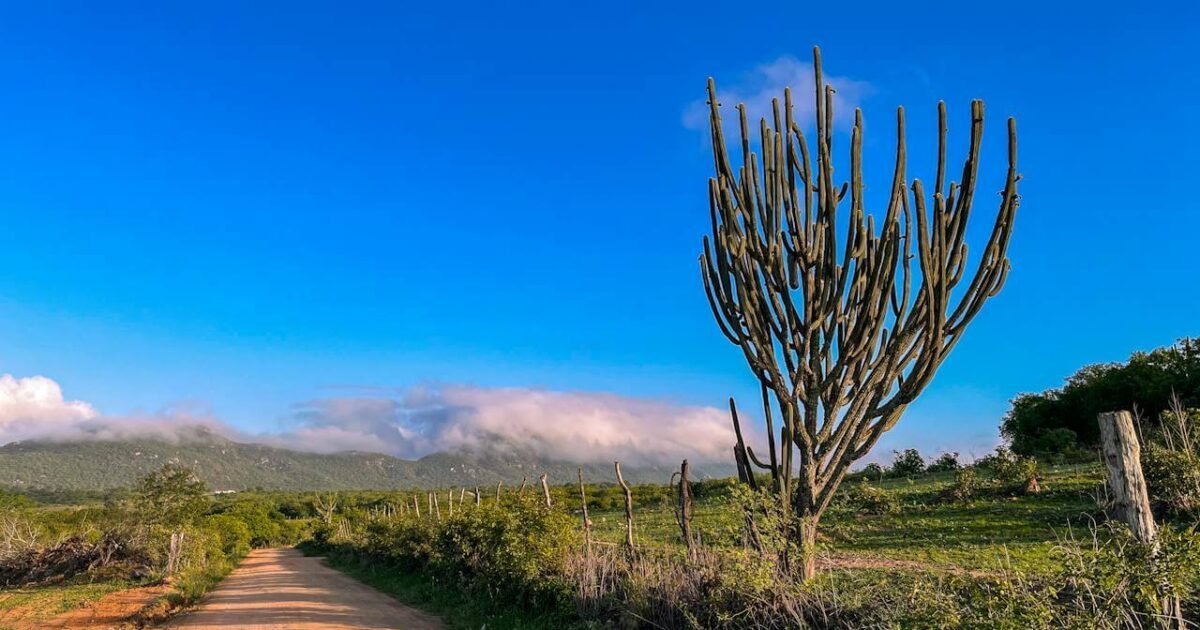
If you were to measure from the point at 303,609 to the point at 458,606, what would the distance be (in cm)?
374

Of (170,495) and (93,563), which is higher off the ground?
(170,495)

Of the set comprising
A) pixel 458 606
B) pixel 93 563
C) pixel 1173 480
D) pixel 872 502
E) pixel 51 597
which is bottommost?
pixel 93 563

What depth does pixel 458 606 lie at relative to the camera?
1467 centimetres

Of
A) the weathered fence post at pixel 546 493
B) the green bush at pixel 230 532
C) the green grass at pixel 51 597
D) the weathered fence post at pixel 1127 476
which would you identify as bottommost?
the green bush at pixel 230 532

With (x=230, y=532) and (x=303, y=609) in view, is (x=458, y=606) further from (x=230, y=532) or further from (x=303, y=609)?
(x=230, y=532)

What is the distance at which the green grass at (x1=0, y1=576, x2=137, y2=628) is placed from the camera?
1841 cm

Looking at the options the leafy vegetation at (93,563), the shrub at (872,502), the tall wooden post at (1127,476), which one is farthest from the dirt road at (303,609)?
the shrub at (872,502)

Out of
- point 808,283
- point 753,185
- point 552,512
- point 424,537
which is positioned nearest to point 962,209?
point 808,283

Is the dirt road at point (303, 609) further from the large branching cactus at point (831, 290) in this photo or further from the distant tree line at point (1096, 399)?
the distant tree line at point (1096, 399)

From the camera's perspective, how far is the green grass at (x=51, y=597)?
1841 centimetres

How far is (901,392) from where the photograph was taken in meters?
7.96

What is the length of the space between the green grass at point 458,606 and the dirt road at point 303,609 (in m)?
0.41

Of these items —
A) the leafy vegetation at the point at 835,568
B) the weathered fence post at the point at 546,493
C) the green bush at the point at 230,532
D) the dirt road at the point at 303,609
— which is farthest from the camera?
the green bush at the point at 230,532

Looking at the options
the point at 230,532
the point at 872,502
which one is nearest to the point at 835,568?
the point at 872,502
